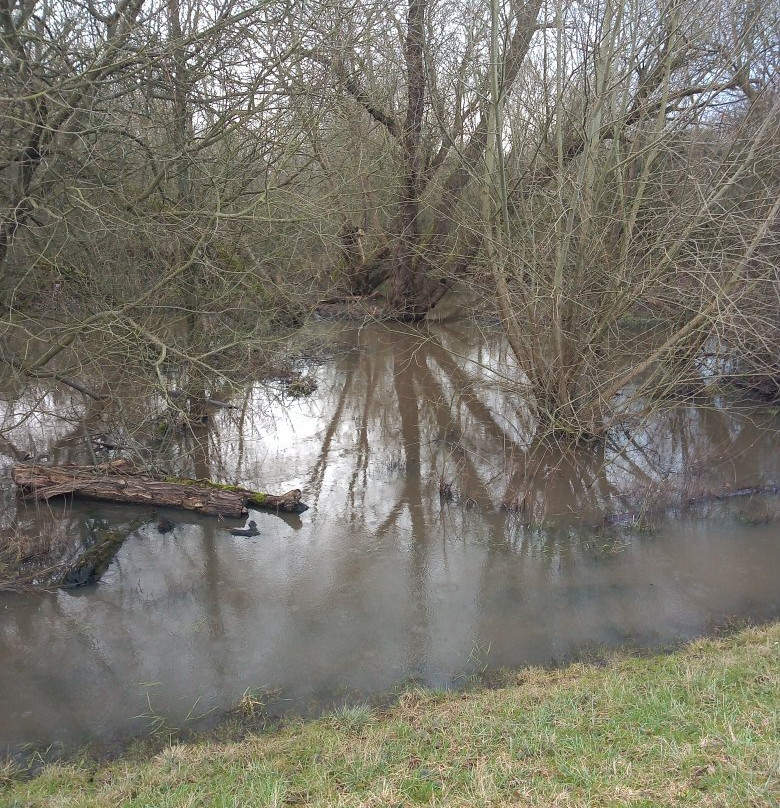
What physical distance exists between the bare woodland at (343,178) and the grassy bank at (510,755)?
12.8 ft

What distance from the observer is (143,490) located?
29.4 feet

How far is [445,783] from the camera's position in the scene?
358cm

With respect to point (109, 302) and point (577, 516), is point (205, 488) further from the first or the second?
point (577, 516)

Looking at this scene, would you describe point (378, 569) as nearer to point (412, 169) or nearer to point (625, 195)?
point (625, 195)

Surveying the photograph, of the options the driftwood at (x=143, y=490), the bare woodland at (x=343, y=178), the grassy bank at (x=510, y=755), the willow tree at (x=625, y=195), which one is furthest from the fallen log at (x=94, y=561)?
the willow tree at (x=625, y=195)

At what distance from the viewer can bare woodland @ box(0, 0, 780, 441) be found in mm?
7086

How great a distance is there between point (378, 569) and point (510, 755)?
13.1 feet

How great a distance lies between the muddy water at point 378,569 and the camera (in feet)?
19.5

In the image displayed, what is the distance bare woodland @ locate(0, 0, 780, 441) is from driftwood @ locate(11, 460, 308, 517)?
1204mm

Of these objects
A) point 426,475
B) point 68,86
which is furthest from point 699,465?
point 68,86

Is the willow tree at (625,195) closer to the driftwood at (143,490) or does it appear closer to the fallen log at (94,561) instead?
the driftwood at (143,490)

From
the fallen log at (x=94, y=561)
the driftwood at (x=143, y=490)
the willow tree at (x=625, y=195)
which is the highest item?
the willow tree at (x=625, y=195)

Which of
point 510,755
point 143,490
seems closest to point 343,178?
point 143,490

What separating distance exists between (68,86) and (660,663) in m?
6.98
